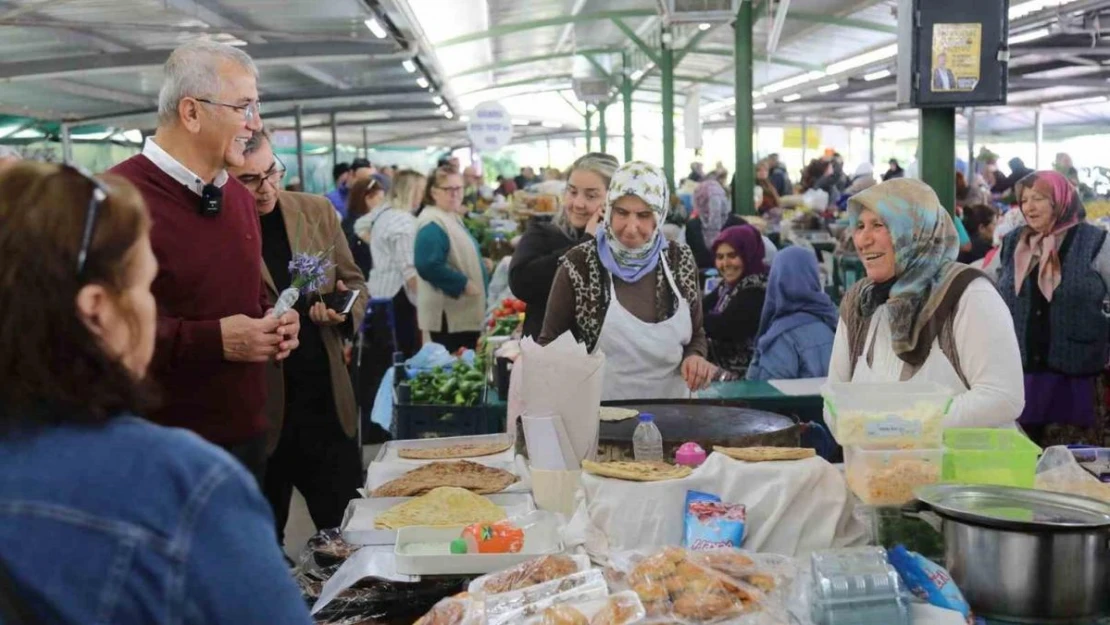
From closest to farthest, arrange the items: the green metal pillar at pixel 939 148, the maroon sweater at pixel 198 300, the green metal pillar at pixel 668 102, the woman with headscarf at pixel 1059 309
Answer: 1. the maroon sweater at pixel 198 300
2. the green metal pillar at pixel 939 148
3. the woman with headscarf at pixel 1059 309
4. the green metal pillar at pixel 668 102

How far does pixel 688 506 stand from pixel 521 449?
0.90 meters

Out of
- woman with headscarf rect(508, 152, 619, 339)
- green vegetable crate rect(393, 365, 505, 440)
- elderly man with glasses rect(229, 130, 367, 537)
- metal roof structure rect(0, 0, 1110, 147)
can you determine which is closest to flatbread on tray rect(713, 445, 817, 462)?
elderly man with glasses rect(229, 130, 367, 537)

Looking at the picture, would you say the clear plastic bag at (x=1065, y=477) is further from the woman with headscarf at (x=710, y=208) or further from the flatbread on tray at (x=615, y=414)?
the woman with headscarf at (x=710, y=208)

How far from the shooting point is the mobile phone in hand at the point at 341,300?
388cm

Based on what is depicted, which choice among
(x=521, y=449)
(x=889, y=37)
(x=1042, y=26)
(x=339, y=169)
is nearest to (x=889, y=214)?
(x=521, y=449)

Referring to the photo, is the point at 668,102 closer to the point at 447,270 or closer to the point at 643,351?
the point at 447,270

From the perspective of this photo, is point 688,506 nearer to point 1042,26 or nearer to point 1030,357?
point 1030,357

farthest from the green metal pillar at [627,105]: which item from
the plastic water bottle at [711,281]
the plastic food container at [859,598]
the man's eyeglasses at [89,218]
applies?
the man's eyeglasses at [89,218]

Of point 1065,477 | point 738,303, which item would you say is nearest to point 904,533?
point 1065,477

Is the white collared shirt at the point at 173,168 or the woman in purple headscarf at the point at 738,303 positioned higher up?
the white collared shirt at the point at 173,168

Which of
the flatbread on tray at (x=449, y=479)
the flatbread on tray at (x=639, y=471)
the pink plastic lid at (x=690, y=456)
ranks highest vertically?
the flatbread on tray at (x=639, y=471)

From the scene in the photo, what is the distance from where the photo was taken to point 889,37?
52.1 feet

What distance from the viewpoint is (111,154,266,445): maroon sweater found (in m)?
2.92

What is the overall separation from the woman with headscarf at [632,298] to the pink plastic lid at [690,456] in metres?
1.11
